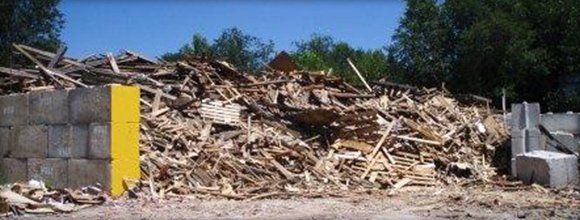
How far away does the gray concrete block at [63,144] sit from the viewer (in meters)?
11.6

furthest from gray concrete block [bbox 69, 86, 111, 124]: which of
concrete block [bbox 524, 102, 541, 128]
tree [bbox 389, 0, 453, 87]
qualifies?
tree [bbox 389, 0, 453, 87]

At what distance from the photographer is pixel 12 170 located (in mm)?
12961

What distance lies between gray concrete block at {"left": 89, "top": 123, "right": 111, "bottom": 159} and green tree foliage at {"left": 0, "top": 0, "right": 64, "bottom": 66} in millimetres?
15958

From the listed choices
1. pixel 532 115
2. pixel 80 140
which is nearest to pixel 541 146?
pixel 532 115

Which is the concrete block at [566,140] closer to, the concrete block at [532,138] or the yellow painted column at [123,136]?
the concrete block at [532,138]

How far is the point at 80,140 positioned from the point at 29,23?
17.4 metres

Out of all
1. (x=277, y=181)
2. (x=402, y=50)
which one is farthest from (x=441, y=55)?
(x=277, y=181)

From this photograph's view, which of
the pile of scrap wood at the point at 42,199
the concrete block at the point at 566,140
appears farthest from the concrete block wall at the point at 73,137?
the concrete block at the point at 566,140

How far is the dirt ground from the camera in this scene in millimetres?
9266

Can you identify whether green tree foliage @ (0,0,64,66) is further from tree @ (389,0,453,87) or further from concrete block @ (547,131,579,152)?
concrete block @ (547,131,579,152)

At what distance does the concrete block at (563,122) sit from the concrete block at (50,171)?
1026 cm

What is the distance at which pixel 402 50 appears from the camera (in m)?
25.9

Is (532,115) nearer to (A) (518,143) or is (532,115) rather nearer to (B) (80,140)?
Result: (A) (518,143)

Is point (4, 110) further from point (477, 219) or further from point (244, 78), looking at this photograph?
point (477, 219)
